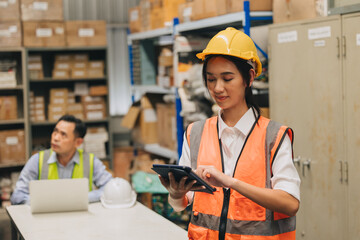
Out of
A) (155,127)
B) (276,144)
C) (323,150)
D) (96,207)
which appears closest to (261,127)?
(276,144)

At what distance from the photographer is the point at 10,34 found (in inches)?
229

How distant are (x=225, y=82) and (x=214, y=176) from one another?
1.09 feet

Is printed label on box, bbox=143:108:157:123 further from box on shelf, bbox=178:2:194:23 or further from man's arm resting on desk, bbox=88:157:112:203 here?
man's arm resting on desk, bbox=88:157:112:203

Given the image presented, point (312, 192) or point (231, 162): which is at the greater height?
point (231, 162)

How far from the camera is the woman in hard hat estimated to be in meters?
1.69

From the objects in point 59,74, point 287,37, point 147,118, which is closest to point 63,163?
point 287,37

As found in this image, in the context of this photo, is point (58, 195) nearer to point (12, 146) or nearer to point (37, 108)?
point (12, 146)

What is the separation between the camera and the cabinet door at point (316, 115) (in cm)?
293

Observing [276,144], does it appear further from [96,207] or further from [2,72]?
[2,72]

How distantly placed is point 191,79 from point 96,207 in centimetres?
152

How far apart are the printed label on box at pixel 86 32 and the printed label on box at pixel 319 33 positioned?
3.68 m

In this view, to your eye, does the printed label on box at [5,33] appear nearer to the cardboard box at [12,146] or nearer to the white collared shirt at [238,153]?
the cardboard box at [12,146]

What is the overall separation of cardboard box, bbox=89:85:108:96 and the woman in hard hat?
457 centimetres

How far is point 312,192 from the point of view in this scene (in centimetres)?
315
